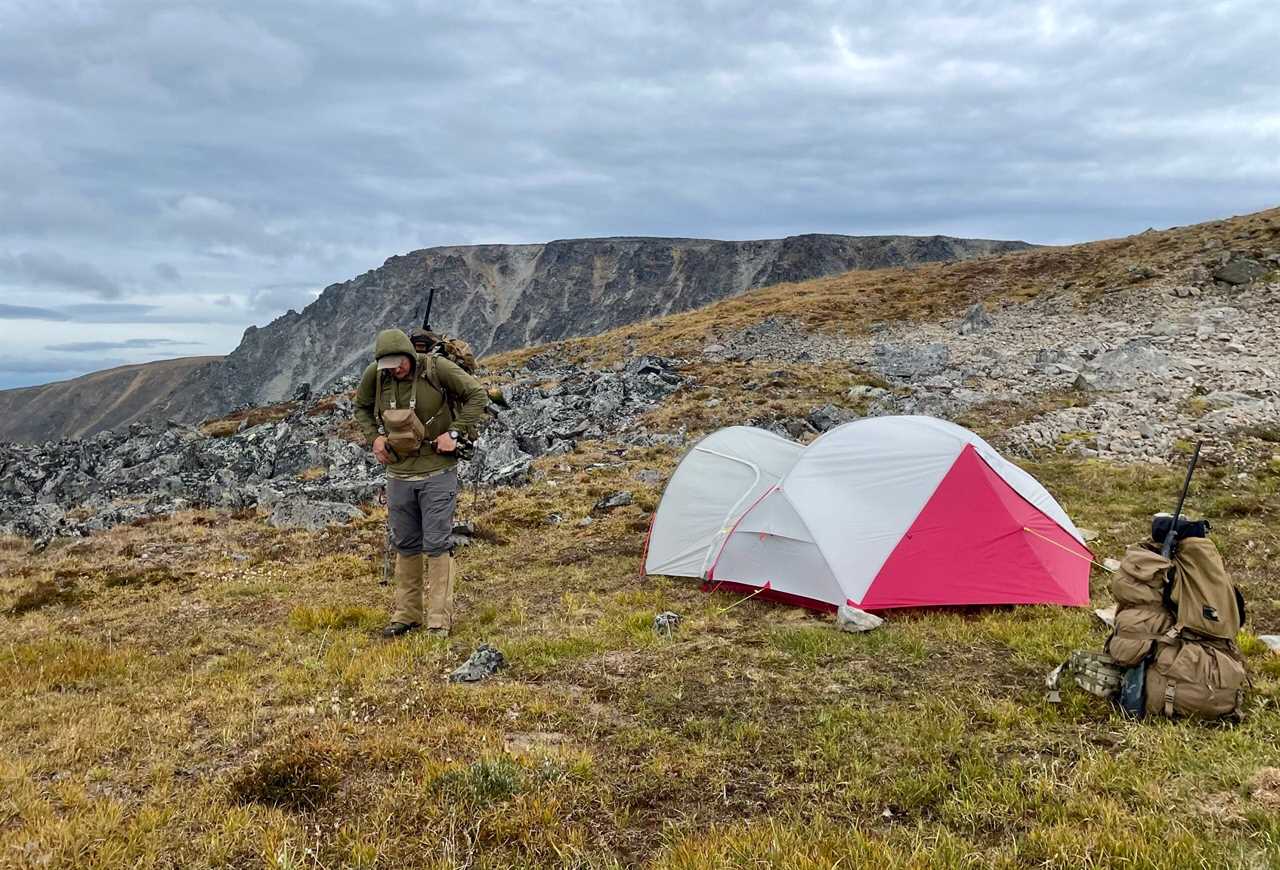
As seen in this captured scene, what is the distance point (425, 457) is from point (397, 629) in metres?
2.00

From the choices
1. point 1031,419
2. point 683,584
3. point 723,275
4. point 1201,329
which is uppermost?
point 723,275

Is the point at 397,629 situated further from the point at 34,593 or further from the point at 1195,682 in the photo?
the point at 1195,682

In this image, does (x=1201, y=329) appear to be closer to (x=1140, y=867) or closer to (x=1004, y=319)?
(x=1004, y=319)

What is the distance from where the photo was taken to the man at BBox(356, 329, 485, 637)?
8.57 metres

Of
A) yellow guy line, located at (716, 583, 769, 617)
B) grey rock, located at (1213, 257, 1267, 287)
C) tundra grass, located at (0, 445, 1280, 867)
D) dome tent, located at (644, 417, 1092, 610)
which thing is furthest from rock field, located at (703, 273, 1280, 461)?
yellow guy line, located at (716, 583, 769, 617)

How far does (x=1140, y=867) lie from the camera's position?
367cm

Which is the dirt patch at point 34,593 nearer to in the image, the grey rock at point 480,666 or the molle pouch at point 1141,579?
the grey rock at point 480,666

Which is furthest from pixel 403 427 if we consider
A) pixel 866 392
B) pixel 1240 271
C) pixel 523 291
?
pixel 523 291

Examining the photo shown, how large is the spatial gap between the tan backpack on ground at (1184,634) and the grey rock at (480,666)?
5261 millimetres

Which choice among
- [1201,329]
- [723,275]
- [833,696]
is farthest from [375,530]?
[723,275]

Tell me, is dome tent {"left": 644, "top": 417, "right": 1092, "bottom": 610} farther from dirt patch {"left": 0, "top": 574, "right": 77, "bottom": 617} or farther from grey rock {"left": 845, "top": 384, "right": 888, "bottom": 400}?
grey rock {"left": 845, "top": 384, "right": 888, "bottom": 400}

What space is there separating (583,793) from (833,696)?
8.26ft

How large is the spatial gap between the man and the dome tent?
371 centimetres

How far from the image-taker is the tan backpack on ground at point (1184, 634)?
5.30m
